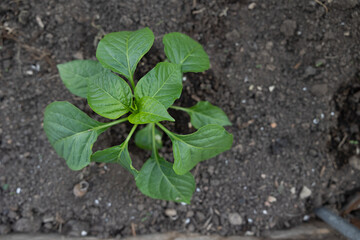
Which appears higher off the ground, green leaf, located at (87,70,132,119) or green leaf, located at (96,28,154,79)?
green leaf, located at (96,28,154,79)

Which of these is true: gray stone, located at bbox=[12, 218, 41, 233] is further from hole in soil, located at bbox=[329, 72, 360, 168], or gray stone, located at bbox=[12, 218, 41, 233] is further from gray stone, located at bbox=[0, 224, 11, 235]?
hole in soil, located at bbox=[329, 72, 360, 168]

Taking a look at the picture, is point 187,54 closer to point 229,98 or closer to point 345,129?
point 229,98

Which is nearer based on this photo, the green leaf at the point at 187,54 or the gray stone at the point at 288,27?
the green leaf at the point at 187,54

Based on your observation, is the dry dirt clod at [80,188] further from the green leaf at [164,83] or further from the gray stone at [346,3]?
the gray stone at [346,3]

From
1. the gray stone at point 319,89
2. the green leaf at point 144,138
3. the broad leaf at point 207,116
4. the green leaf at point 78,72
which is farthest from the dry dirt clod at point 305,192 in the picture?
the green leaf at point 78,72

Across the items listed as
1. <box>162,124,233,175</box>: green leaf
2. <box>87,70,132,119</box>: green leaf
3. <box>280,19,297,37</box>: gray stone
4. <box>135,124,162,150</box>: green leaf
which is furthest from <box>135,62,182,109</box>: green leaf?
<box>280,19,297,37</box>: gray stone

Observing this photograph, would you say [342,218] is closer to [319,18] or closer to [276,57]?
[276,57]

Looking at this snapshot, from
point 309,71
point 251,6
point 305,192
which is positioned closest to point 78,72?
point 251,6

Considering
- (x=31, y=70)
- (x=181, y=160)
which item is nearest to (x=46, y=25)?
(x=31, y=70)
